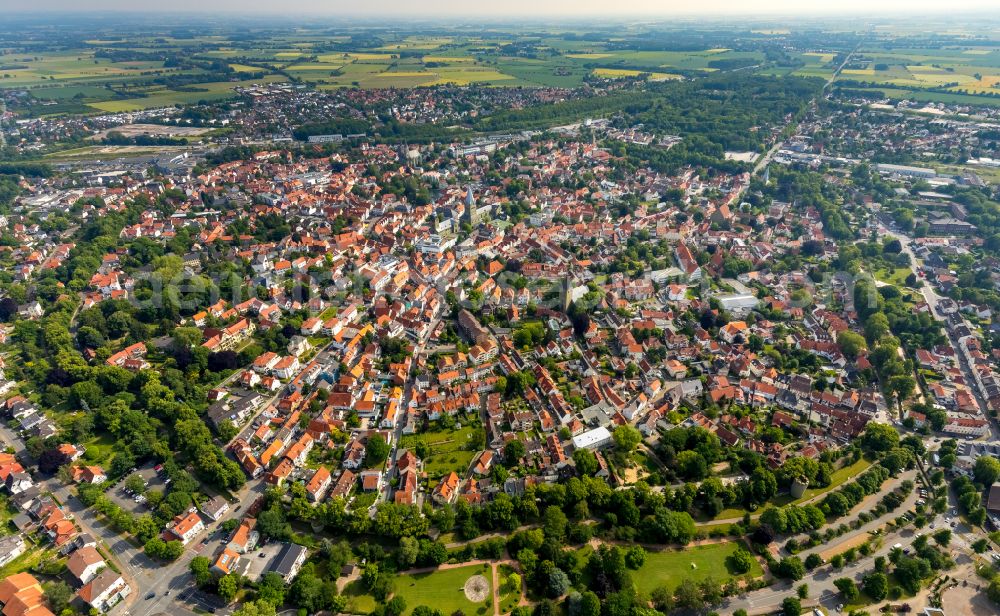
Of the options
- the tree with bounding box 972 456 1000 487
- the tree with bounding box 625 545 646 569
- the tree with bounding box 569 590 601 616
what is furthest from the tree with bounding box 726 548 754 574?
the tree with bounding box 972 456 1000 487

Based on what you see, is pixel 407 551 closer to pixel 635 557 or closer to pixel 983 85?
pixel 635 557

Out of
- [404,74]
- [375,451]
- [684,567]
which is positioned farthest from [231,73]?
[684,567]

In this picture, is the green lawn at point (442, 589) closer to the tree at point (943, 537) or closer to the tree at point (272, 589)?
the tree at point (272, 589)

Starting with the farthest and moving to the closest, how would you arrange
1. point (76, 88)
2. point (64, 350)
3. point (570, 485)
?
point (76, 88)
point (64, 350)
point (570, 485)

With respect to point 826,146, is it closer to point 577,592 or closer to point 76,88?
point 577,592

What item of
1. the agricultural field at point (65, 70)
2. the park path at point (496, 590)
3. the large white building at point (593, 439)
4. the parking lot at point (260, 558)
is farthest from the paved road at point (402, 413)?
the agricultural field at point (65, 70)

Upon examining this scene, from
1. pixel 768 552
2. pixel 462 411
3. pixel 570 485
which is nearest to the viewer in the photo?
pixel 768 552

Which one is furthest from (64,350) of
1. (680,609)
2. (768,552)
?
(768,552)
